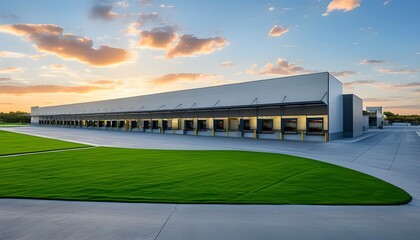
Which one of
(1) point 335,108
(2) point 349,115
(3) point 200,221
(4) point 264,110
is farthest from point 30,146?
(2) point 349,115

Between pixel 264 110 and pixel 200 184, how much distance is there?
82.9 feet

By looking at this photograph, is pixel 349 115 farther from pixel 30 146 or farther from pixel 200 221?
pixel 30 146

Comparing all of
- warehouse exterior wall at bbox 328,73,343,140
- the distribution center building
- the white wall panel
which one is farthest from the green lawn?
the white wall panel

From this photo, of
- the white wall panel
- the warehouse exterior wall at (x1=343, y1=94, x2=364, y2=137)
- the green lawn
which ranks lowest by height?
the green lawn

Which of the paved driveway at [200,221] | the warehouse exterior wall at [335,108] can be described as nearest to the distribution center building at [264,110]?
the warehouse exterior wall at [335,108]

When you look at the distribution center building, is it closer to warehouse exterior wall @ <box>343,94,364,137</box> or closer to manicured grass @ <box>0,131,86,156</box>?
warehouse exterior wall @ <box>343,94,364,137</box>

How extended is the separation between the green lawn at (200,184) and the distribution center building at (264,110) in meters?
17.0

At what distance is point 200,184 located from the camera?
8.84 m

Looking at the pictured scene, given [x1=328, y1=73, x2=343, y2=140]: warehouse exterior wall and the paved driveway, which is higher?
[x1=328, y1=73, x2=343, y2=140]: warehouse exterior wall

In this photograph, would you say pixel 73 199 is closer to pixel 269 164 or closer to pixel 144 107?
pixel 269 164

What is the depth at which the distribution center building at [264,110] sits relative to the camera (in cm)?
2812

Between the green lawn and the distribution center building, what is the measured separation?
55.7 ft

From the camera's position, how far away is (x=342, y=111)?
3328cm

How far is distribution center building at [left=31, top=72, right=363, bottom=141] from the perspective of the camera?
2812 cm
